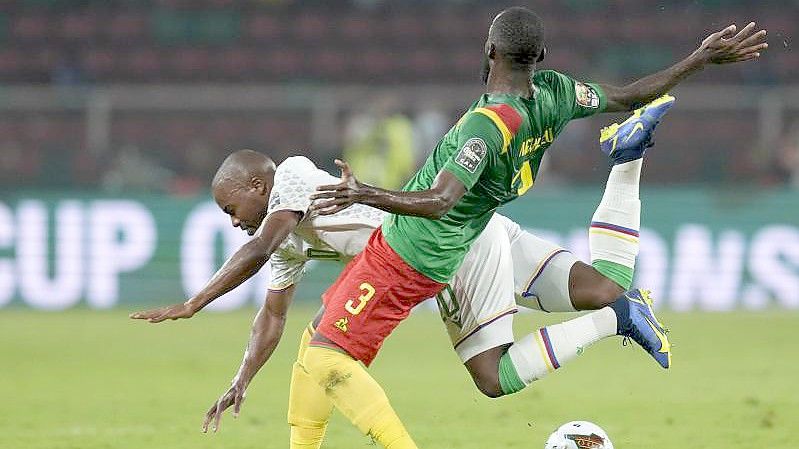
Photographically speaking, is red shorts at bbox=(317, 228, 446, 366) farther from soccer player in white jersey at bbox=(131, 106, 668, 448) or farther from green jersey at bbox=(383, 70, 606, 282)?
soccer player in white jersey at bbox=(131, 106, 668, 448)

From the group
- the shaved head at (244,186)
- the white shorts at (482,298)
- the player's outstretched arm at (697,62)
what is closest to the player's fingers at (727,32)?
the player's outstretched arm at (697,62)

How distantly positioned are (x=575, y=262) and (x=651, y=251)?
28.2ft

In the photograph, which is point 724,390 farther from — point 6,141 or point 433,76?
point 433,76

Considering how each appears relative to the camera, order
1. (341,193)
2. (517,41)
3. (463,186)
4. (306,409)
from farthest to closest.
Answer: (306,409)
(517,41)
(463,186)
(341,193)

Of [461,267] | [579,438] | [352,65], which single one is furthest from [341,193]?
[352,65]

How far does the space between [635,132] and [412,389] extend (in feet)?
12.9

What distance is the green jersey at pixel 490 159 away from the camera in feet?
18.2

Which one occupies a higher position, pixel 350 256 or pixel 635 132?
pixel 635 132

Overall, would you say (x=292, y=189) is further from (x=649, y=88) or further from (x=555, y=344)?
(x=649, y=88)

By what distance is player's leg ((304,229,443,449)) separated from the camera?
223 inches

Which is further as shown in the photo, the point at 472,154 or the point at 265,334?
the point at 265,334

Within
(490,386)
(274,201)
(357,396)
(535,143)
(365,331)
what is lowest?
(490,386)

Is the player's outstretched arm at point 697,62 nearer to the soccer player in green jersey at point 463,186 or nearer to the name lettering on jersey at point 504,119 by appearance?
the soccer player in green jersey at point 463,186

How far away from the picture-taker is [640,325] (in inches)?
259
